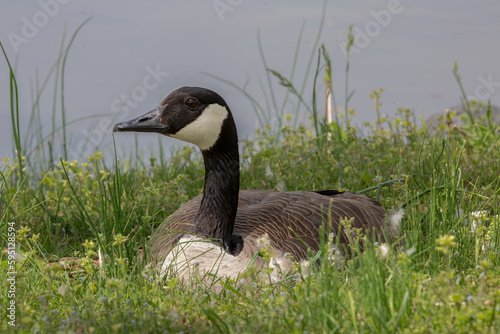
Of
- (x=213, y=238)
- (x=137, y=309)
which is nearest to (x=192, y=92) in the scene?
(x=213, y=238)

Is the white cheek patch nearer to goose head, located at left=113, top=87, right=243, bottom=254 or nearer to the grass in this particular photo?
goose head, located at left=113, top=87, right=243, bottom=254

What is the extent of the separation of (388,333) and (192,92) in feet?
9.57

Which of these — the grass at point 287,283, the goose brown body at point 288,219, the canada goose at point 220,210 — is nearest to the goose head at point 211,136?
the canada goose at point 220,210

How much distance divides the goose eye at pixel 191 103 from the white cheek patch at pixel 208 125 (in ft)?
0.34

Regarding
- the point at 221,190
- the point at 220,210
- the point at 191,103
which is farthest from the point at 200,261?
the point at 191,103

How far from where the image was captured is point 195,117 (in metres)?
5.23

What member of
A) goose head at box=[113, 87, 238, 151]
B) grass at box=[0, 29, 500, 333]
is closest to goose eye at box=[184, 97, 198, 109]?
goose head at box=[113, 87, 238, 151]

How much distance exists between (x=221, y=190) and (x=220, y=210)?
0.64 ft

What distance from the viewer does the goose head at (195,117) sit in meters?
5.22

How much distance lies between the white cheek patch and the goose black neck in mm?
46

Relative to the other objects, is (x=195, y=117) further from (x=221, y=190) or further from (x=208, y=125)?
(x=221, y=190)

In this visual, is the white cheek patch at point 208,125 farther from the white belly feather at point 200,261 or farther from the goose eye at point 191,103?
the white belly feather at point 200,261

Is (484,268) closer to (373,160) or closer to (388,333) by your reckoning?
(388,333)

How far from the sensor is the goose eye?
5.27 m
